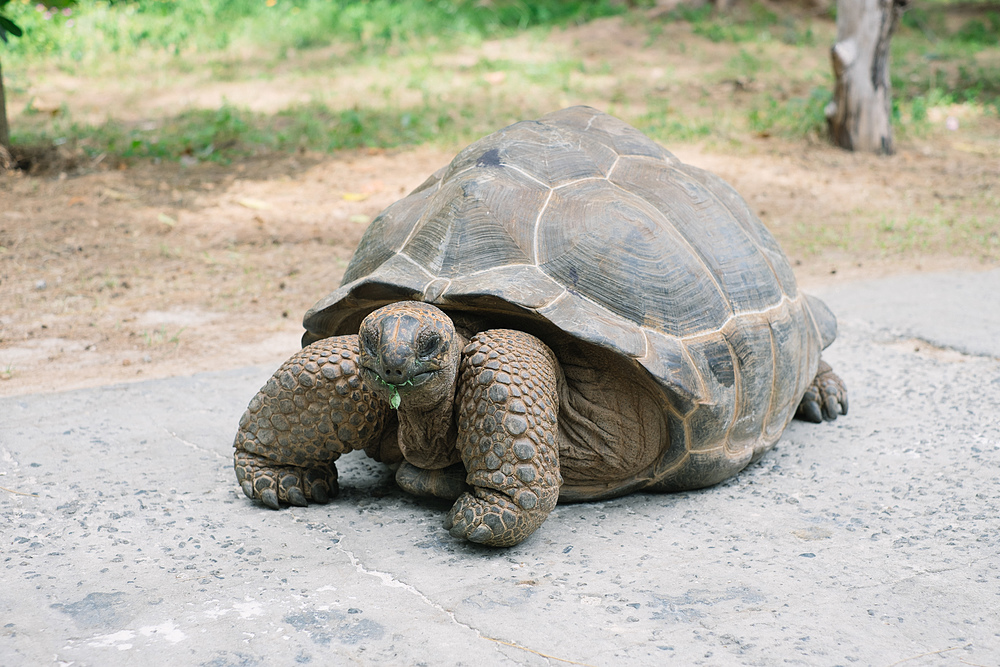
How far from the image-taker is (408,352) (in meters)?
1.93

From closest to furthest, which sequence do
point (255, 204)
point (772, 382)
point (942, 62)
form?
1. point (772, 382)
2. point (255, 204)
3. point (942, 62)

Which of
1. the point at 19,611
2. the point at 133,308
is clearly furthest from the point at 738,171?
the point at 19,611

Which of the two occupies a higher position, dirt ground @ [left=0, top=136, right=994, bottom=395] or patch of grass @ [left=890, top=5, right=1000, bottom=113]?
patch of grass @ [left=890, top=5, right=1000, bottom=113]

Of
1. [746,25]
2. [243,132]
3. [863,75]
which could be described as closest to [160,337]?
[243,132]

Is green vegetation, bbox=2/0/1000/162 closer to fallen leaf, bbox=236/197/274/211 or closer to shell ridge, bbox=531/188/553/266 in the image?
fallen leaf, bbox=236/197/274/211

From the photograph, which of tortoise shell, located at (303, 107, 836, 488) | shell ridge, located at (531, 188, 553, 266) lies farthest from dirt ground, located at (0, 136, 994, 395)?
shell ridge, located at (531, 188, 553, 266)

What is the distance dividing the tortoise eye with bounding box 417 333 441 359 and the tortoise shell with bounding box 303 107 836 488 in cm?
24

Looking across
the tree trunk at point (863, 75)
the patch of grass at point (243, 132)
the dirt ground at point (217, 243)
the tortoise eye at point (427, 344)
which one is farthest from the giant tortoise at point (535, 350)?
the tree trunk at point (863, 75)

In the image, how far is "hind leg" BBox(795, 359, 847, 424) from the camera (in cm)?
305

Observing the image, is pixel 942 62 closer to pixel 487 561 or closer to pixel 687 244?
pixel 687 244

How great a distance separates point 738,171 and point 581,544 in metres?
4.75

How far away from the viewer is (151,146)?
663 centimetres

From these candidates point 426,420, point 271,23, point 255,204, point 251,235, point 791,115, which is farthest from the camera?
point 271,23

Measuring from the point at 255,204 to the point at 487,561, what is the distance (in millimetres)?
4066
